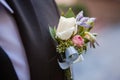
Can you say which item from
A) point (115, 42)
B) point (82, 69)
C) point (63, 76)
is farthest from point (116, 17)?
point (63, 76)

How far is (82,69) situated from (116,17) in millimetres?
1949

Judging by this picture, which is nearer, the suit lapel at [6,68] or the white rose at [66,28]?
the suit lapel at [6,68]

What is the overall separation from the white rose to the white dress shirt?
0.13m

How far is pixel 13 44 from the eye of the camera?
845mm

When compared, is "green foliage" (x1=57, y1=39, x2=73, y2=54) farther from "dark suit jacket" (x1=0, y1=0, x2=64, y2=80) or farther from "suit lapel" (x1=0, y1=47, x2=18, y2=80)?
"suit lapel" (x1=0, y1=47, x2=18, y2=80)

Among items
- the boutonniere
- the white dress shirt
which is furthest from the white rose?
the white dress shirt

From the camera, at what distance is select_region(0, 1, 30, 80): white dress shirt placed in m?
0.84

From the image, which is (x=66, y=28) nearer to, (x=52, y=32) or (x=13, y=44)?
(x=52, y=32)

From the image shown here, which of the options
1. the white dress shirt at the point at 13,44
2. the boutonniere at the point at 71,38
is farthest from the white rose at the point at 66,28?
the white dress shirt at the point at 13,44

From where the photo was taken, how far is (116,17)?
4531 mm

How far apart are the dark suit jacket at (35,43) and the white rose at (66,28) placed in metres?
0.03

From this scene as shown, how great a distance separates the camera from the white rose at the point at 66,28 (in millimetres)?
925

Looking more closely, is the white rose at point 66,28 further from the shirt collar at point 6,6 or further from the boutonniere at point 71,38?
the shirt collar at point 6,6

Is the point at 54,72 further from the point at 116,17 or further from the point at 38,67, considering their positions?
the point at 116,17
